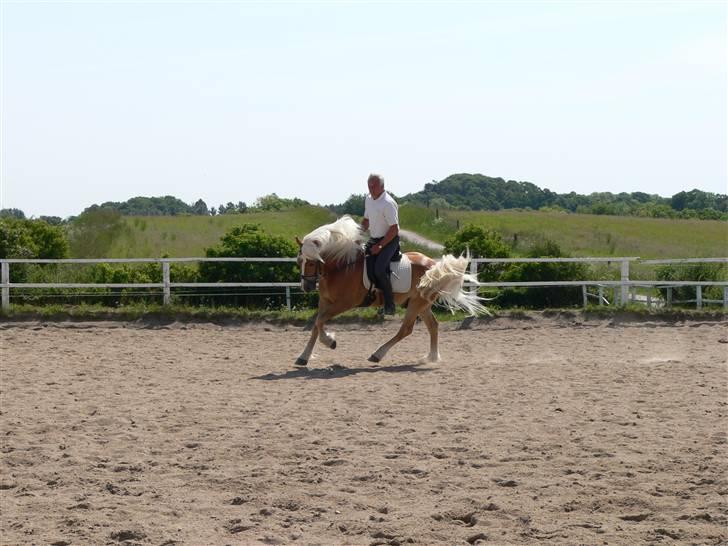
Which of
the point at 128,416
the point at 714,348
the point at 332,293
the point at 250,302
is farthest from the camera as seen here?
the point at 250,302

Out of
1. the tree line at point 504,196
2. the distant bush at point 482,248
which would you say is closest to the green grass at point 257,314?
the distant bush at point 482,248

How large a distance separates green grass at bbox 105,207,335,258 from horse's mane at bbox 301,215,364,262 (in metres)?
15.8

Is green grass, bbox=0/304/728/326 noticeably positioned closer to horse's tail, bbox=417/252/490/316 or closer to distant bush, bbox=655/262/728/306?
distant bush, bbox=655/262/728/306

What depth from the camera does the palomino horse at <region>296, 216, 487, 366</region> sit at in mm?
10445

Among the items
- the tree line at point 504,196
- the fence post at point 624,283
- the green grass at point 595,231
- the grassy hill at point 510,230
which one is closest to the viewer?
the fence post at point 624,283

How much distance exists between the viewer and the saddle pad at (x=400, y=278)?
35.2 feet

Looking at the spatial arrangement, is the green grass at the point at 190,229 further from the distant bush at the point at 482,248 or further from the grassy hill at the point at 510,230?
the distant bush at the point at 482,248

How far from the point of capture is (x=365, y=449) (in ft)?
21.1

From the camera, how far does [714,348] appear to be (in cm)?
1190

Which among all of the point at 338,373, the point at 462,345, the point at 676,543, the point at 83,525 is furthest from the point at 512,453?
the point at 462,345

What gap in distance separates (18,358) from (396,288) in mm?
4755

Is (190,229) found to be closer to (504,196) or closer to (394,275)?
(394,275)

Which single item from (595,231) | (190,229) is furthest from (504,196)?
(190,229)

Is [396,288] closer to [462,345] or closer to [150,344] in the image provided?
[462,345]
